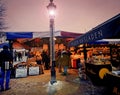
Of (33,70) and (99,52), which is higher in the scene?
(99,52)

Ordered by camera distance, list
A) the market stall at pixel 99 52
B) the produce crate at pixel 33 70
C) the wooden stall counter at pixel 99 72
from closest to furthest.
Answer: the market stall at pixel 99 52, the wooden stall counter at pixel 99 72, the produce crate at pixel 33 70

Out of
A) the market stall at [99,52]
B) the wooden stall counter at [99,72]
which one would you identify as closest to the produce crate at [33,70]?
the market stall at [99,52]

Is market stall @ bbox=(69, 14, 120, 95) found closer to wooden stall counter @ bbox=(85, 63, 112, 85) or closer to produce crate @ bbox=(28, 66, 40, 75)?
wooden stall counter @ bbox=(85, 63, 112, 85)

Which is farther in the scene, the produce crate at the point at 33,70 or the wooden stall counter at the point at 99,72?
the produce crate at the point at 33,70

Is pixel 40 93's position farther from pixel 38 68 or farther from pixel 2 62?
pixel 38 68

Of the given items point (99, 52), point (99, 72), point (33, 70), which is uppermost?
point (99, 52)

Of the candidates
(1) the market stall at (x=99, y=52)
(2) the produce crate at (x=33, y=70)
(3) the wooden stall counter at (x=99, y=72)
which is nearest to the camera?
(1) the market stall at (x=99, y=52)

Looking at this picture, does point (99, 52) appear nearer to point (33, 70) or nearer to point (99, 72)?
point (33, 70)

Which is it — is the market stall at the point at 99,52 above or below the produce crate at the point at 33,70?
above

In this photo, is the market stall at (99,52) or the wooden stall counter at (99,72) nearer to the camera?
the market stall at (99,52)

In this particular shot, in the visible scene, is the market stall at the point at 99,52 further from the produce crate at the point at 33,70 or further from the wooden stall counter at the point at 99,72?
the produce crate at the point at 33,70

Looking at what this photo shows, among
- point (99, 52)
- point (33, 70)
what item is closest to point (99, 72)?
point (33, 70)

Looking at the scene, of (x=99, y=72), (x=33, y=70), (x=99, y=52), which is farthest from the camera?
(x=99, y=52)

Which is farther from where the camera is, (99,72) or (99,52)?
(99,52)
